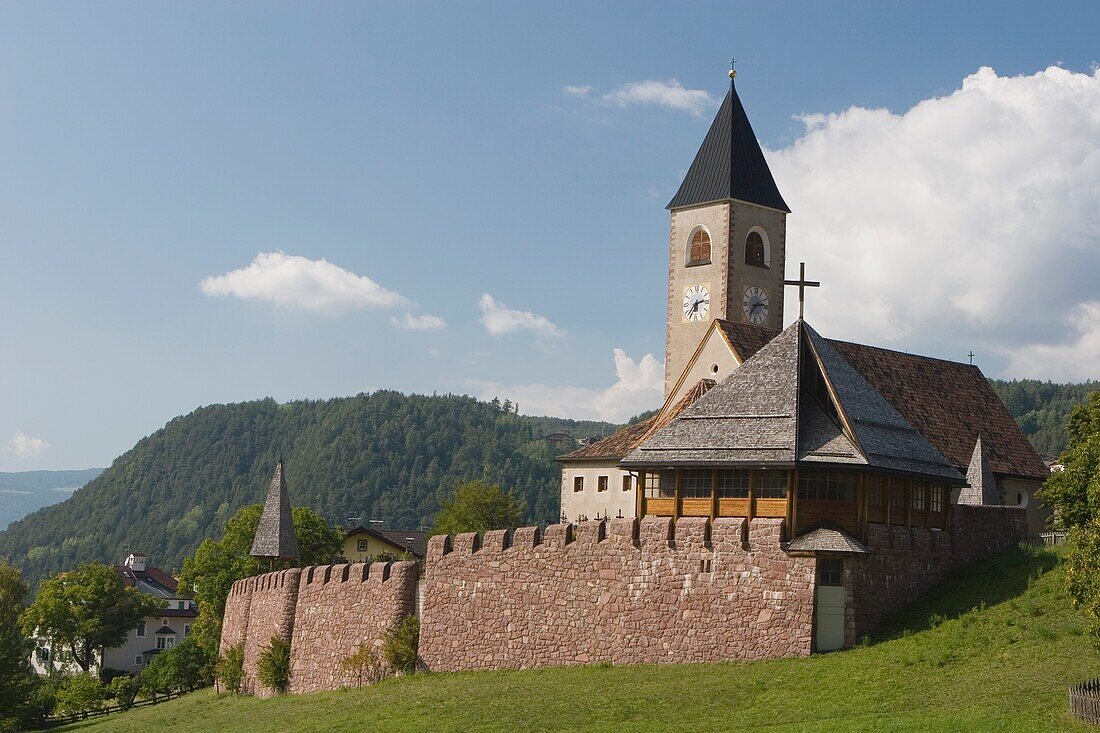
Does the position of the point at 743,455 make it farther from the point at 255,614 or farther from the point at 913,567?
the point at 255,614

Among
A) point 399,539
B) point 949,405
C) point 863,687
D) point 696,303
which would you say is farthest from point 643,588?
point 399,539

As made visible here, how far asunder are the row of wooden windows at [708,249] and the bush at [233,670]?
24.9 m

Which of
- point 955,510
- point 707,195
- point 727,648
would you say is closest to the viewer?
point 727,648

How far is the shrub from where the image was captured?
36688mm

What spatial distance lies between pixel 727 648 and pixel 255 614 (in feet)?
80.1

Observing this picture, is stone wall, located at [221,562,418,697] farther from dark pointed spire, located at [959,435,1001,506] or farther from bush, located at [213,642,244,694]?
dark pointed spire, located at [959,435,1001,506]

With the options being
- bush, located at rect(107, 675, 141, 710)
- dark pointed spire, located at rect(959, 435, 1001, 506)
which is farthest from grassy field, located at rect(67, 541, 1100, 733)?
bush, located at rect(107, 675, 141, 710)

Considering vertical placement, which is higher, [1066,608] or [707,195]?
[707,195]

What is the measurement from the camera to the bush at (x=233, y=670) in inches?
1891

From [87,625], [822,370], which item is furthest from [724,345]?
[87,625]

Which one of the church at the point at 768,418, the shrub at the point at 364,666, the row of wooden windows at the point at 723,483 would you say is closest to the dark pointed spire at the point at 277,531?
the church at the point at 768,418

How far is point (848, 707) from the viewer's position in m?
23.6

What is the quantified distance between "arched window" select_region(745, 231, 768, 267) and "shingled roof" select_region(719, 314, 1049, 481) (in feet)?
40.7

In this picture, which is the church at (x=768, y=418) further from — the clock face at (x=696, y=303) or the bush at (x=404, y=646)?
the bush at (x=404, y=646)
